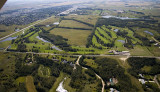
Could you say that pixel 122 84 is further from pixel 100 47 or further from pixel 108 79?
pixel 100 47

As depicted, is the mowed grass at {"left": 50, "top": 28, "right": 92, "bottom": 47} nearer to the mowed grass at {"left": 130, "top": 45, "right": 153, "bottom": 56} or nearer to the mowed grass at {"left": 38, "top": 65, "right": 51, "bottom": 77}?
the mowed grass at {"left": 38, "top": 65, "right": 51, "bottom": 77}

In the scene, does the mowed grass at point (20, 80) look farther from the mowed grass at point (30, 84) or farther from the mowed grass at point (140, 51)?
the mowed grass at point (140, 51)

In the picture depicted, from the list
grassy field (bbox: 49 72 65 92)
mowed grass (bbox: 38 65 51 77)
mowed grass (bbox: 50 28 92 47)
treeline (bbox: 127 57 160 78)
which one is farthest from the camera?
mowed grass (bbox: 50 28 92 47)

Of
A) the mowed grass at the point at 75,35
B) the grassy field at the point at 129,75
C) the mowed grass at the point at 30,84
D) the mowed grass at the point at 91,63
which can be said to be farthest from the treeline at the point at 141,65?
the mowed grass at the point at 30,84

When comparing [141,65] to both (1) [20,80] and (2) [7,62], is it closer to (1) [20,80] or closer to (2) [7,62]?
(1) [20,80]

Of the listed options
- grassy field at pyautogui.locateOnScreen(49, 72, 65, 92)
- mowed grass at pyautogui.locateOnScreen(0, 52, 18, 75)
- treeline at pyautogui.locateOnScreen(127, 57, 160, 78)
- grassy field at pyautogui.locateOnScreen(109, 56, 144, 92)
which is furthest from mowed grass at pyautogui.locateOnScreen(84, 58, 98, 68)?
mowed grass at pyautogui.locateOnScreen(0, 52, 18, 75)

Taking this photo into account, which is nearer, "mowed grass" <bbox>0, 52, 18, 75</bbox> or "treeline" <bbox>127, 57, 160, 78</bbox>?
"treeline" <bbox>127, 57, 160, 78</bbox>
